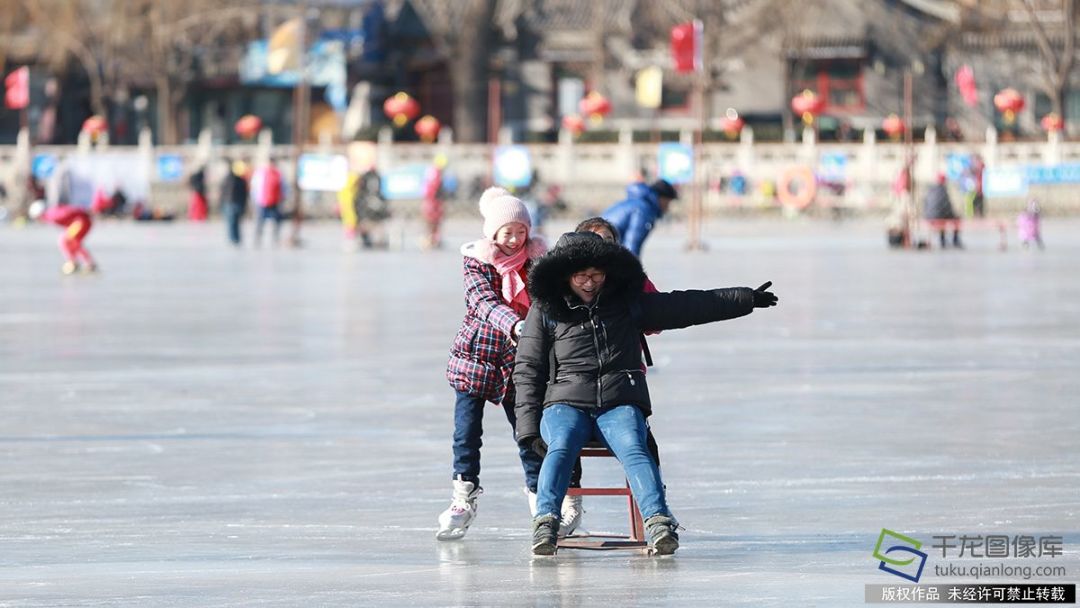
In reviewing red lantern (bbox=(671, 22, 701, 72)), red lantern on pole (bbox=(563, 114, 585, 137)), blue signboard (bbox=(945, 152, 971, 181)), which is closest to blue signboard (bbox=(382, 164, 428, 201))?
red lantern on pole (bbox=(563, 114, 585, 137))

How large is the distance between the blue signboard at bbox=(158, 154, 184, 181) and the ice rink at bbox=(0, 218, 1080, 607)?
28503 mm

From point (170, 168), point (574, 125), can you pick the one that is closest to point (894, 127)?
point (574, 125)

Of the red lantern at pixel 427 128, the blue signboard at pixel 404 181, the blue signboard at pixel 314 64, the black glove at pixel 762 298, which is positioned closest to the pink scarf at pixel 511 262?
the black glove at pixel 762 298

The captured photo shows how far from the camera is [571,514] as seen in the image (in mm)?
7977

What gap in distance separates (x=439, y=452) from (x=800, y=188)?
38.3 m

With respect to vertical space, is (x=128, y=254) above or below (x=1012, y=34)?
below

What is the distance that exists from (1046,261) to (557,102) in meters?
34.8

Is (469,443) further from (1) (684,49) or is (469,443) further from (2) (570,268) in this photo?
(1) (684,49)

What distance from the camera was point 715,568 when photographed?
7.31 m

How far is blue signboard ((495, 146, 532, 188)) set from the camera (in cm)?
4928

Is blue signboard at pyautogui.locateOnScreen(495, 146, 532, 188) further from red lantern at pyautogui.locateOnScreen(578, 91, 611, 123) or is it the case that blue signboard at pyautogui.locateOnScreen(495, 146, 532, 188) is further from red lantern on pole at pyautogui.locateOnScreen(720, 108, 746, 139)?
red lantern on pole at pyautogui.locateOnScreen(720, 108, 746, 139)

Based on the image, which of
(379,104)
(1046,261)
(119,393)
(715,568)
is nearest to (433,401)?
(119,393)

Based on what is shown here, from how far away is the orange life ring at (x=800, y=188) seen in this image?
4809 centimetres

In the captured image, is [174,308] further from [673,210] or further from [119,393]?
[673,210]
